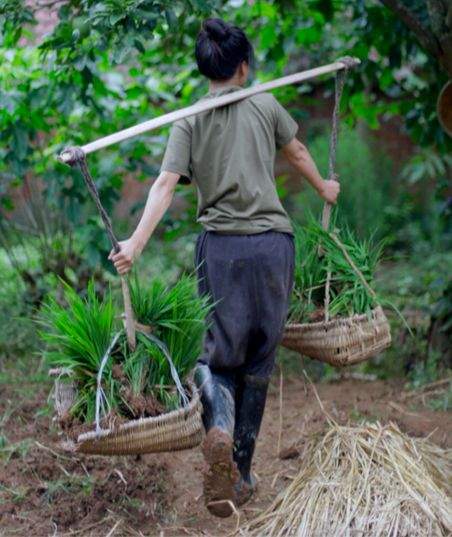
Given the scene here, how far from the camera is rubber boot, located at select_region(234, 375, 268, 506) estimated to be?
4.48 m

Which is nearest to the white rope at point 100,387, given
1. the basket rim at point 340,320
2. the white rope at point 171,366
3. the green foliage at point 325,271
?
the white rope at point 171,366

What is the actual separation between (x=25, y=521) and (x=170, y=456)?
1.00 metres

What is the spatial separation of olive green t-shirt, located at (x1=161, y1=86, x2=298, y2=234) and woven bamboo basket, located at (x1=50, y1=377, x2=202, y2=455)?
2.65 ft

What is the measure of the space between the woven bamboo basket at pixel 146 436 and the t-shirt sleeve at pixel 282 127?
1.19m

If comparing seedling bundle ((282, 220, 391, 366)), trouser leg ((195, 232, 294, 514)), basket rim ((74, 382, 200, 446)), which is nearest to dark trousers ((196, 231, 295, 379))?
trouser leg ((195, 232, 294, 514))

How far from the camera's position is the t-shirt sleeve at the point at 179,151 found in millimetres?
4180

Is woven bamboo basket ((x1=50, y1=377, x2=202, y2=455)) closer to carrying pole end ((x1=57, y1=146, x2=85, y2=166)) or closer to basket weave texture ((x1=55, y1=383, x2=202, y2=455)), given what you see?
basket weave texture ((x1=55, y1=383, x2=202, y2=455))

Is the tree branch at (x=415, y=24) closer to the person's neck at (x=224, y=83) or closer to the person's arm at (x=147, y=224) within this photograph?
the person's neck at (x=224, y=83)

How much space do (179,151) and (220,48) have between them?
1.47ft

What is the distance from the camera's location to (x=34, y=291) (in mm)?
7262

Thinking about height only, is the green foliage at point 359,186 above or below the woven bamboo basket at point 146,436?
below

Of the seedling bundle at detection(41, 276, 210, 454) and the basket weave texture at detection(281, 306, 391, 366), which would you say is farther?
the basket weave texture at detection(281, 306, 391, 366)

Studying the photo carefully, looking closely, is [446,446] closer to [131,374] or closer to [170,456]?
[170,456]

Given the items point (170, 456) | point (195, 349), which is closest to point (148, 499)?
point (170, 456)
